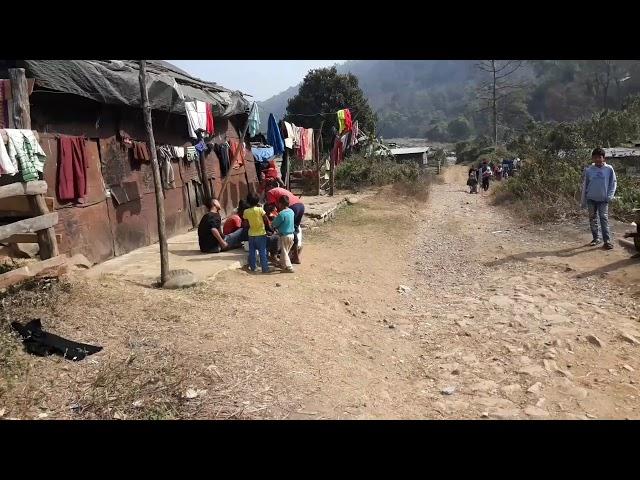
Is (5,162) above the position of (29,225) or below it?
above

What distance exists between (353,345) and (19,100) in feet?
15.3

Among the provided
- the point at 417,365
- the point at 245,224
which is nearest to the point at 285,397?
the point at 417,365

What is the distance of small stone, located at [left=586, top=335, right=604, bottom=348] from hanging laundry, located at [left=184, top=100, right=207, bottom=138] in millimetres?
7855

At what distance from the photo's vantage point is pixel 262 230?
23.8 ft

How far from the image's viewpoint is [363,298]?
6758 mm

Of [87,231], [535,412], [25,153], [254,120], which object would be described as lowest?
[535,412]

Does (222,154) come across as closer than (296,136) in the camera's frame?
Yes

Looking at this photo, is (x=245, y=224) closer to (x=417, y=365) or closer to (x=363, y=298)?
(x=363, y=298)

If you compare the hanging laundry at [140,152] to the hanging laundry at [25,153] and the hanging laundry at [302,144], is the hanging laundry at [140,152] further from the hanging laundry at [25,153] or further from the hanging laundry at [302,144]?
the hanging laundry at [302,144]

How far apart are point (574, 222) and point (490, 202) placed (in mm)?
6828

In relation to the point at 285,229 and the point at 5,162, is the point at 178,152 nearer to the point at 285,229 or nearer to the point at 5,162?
the point at 285,229

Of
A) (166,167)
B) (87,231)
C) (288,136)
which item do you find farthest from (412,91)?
(87,231)

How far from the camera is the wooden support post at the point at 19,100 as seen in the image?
5.64m

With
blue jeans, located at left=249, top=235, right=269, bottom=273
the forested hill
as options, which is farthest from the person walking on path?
the forested hill
